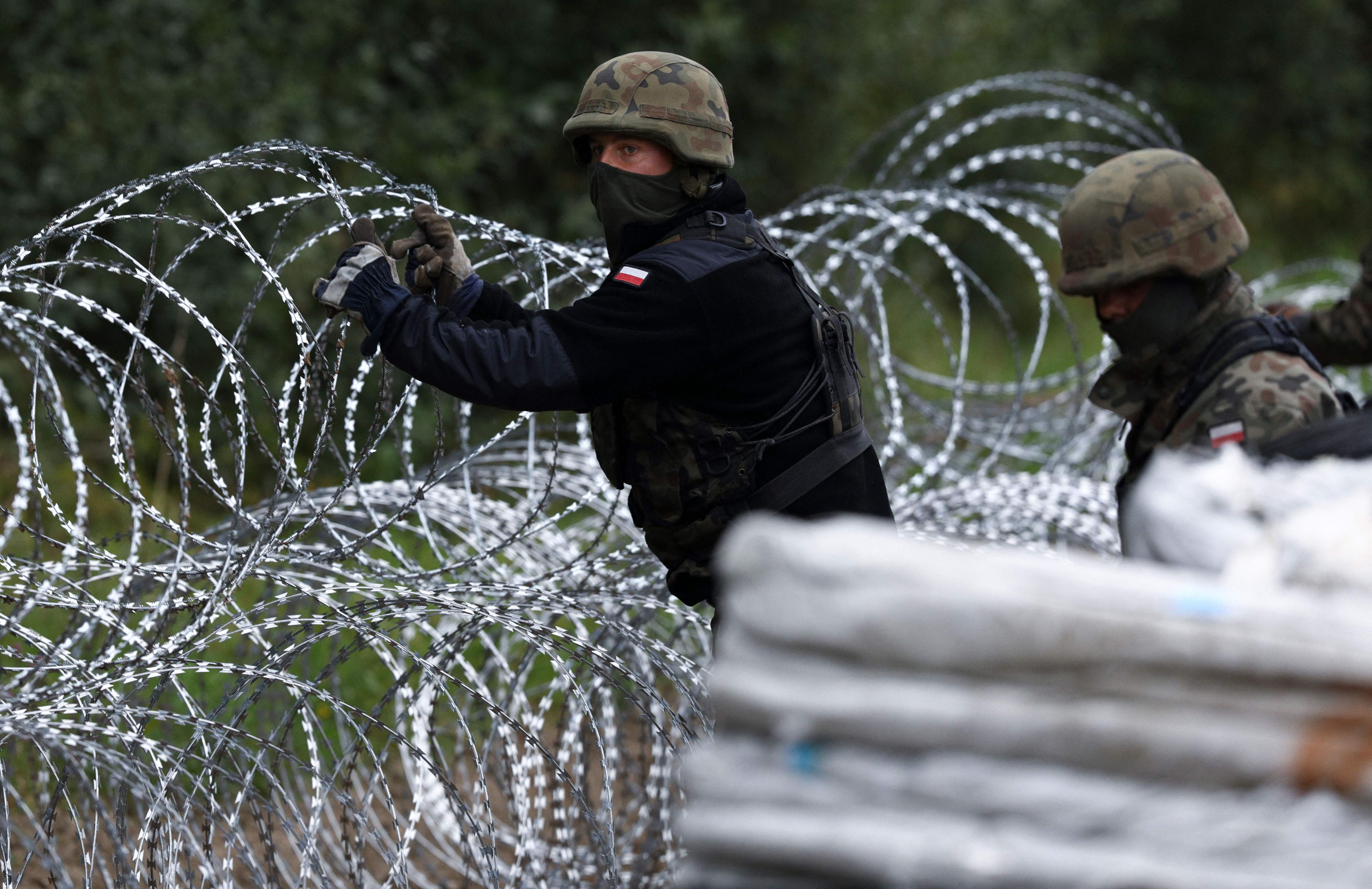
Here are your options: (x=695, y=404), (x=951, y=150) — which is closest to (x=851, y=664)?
(x=695, y=404)

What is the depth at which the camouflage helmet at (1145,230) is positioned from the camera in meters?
3.20

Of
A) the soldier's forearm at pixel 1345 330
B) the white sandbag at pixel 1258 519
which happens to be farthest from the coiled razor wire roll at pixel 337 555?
the white sandbag at pixel 1258 519

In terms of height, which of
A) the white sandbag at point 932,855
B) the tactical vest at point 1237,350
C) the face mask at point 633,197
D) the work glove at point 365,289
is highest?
the face mask at point 633,197

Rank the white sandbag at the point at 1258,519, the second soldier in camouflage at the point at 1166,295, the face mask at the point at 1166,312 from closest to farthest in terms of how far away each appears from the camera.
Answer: the white sandbag at the point at 1258,519
the second soldier in camouflage at the point at 1166,295
the face mask at the point at 1166,312

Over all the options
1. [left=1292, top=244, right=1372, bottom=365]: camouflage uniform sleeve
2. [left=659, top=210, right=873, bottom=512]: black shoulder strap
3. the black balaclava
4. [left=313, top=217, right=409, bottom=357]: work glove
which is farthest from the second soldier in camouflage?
[left=313, top=217, right=409, bottom=357]: work glove

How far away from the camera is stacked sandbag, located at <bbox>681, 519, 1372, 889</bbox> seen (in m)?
1.58

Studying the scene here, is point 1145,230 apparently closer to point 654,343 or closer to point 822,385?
point 822,385

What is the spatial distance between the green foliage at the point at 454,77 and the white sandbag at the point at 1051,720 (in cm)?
665

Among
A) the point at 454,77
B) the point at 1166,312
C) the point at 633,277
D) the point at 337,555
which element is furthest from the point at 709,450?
the point at 454,77

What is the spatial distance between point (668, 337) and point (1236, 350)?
1264 mm

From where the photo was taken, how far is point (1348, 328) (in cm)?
436

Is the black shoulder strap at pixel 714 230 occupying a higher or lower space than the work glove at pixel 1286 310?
higher

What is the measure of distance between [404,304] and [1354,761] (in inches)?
80.5

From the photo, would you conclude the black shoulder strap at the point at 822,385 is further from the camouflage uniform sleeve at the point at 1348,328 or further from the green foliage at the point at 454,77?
the green foliage at the point at 454,77
